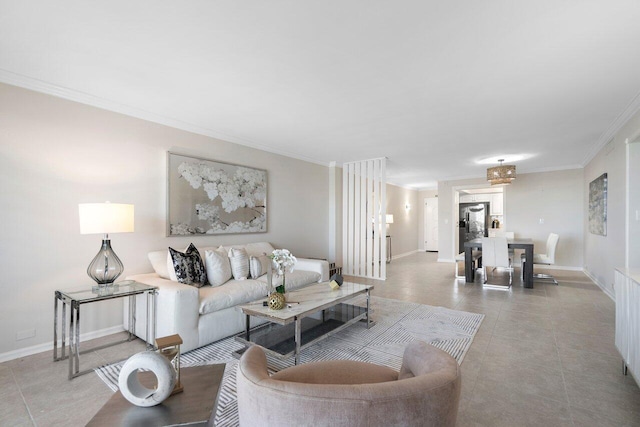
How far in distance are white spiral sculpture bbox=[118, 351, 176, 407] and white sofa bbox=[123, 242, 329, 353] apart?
4.47 feet

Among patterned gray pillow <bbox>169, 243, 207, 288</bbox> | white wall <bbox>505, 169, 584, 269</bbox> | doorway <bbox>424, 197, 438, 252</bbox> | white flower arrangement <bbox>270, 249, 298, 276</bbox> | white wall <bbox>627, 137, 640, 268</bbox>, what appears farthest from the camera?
doorway <bbox>424, 197, 438, 252</bbox>

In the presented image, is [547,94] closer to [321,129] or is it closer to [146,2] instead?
[321,129]

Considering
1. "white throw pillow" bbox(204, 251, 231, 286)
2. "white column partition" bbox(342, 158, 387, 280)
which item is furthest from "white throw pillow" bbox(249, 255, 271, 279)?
"white column partition" bbox(342, 158, 387, 280)

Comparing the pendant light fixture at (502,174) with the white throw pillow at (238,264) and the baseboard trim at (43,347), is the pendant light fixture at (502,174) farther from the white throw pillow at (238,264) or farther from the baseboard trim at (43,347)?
the baseboard trim at (43,347)

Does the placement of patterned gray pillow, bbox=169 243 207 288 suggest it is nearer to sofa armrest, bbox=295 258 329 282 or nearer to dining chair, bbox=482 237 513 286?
sofa armrest, bbox=295 258 329 282

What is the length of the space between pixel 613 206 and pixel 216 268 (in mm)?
5400

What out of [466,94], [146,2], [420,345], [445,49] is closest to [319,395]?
[420,345]

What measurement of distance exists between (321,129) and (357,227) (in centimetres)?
279

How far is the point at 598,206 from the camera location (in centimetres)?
504

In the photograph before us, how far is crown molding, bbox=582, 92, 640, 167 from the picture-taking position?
321 cm

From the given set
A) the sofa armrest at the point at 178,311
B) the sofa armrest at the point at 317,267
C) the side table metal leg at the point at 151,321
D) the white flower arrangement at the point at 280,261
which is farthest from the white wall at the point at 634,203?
the side table metal leg at the point at 151,321

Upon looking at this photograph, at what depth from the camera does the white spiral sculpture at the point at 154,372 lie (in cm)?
124

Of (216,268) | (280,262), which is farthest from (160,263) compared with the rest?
(280,262)

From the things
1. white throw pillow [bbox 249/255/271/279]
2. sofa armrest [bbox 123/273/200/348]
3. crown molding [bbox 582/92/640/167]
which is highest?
crown molding [bbox 582/92/640/167]
